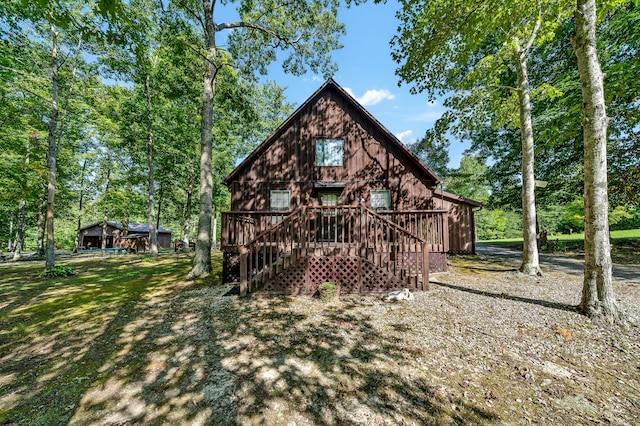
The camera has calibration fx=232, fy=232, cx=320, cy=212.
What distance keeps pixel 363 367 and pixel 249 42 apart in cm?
1338

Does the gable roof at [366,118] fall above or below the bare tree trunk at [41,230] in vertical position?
above

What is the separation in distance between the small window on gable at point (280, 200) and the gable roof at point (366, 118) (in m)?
1.86

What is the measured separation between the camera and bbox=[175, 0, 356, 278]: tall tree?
8.73 meters

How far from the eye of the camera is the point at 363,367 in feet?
10.5

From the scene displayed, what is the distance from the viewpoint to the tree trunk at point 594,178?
4480mm

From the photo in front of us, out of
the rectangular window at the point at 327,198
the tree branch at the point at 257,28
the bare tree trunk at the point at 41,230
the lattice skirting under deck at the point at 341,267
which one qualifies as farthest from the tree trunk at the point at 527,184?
the bare tree trunk at the point at 41,230

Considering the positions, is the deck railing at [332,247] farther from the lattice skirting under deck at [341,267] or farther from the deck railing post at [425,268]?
the lattice skirting under deck at [341,267]

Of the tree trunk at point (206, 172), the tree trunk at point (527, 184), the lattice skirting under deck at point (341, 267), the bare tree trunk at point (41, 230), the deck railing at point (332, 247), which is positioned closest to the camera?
the deck railing at point (332, 247)

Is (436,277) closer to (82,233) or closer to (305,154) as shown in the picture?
(305,154)

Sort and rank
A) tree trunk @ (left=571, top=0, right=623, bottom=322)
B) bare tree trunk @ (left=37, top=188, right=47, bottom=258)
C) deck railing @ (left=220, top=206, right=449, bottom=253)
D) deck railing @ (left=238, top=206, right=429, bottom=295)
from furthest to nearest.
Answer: bare tree trunk @ (left=37, top=188, right=47, bottom=258) < deck railing @ (left=220, top=206, right=449, bottom=253) < deck railing @ (left=238, top=206, right=429, bottom=295) < tree trunk @ (left=571, top=0, right=623, bottom=322)

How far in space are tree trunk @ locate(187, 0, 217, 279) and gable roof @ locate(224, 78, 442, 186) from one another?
148cm

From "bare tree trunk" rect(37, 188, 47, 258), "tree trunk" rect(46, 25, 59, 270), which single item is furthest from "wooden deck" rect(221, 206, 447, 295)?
"bare tree trunk" rect(37, 188, 47, 258)

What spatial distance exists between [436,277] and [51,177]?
16199 mm

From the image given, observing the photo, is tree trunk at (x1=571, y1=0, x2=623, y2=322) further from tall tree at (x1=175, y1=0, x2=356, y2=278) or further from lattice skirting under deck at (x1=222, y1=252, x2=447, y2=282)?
tall tree at (x1=175, y1=0, x2=356, y2=278)
